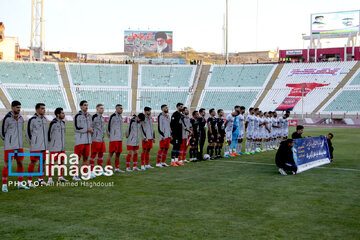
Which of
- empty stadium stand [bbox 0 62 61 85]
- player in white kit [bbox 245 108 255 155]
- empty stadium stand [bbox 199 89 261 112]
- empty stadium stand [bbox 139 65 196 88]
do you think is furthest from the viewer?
empty stadium stand [bbox 139 65 196 88]

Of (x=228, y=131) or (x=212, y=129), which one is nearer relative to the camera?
(x=212, y=129)

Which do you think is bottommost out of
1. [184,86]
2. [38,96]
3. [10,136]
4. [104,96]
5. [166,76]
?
[10,136]

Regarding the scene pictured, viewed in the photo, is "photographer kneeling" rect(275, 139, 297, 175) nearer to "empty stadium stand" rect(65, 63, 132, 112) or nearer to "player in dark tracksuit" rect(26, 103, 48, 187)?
"player in dark tracksuit" rect(26, 103, 48, 187)

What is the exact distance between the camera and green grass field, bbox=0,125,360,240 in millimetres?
6805

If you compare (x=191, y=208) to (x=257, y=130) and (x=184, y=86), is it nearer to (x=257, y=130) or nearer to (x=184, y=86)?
(x=257, y=130)

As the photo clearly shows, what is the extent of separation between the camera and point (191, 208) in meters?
8.45

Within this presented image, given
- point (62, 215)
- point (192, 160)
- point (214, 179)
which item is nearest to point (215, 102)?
point (192, 160)

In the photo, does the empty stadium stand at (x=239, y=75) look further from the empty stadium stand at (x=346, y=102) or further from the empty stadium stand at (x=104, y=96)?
the empty stadium stand at (x=104, y=96)

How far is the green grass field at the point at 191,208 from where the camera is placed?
680 cm

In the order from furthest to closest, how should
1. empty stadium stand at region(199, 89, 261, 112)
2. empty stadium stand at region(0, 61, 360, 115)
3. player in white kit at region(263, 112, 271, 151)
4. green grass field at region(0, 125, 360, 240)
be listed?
empty stadium stand at region(199, 89, 261, 112), empty stadium stand at region(0, 61, 360, 115), player in white kit at region(263, 112, 271, 151), green grass field at region(0, 125, 360, 240)

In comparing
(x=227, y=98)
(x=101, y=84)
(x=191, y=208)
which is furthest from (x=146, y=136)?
(x=101, y=84)

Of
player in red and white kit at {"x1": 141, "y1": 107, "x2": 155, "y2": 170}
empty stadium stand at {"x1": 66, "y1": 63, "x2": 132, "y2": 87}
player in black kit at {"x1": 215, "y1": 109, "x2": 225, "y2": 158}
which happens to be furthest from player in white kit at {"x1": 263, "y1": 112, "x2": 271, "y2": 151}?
empty stadium stand at {"x1": 66, "y1": 63, "x2": 132, "y2": 87}

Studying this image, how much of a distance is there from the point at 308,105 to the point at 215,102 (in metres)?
14.0

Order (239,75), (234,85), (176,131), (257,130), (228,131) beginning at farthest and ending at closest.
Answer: (239,75), (234,85), (257,130), (228,131), (176,131)
